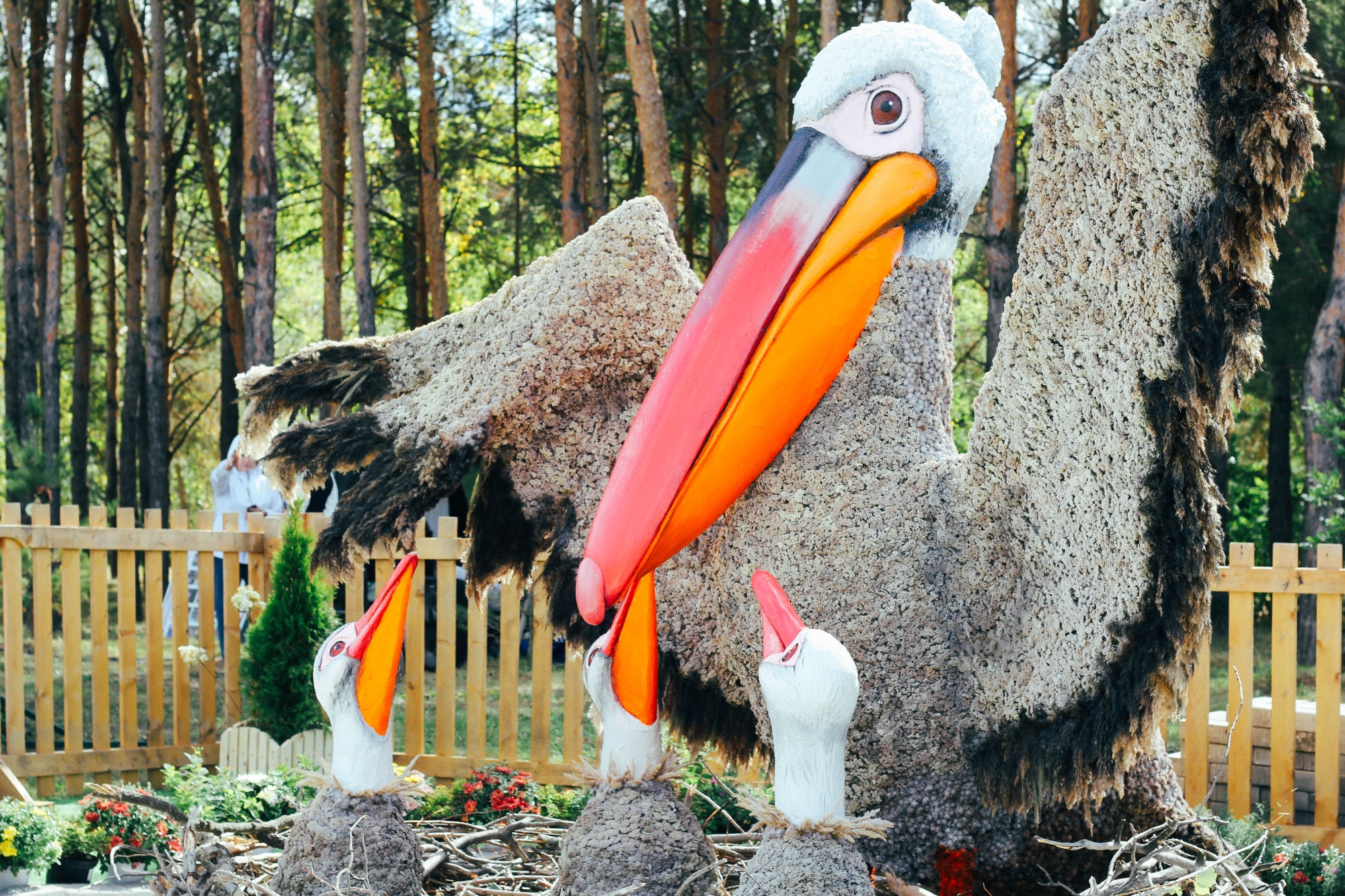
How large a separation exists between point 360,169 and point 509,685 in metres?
6.74

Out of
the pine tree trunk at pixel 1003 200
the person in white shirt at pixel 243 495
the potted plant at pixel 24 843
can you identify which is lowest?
the potted plant at pixel 24 843

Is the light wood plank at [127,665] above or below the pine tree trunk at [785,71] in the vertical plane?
below

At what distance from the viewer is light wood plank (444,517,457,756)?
254 inches

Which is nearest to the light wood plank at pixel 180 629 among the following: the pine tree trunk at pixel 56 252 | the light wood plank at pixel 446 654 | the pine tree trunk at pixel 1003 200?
the light wood plank at pixel 446 654

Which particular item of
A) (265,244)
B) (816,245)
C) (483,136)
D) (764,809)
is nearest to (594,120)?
(265,244)

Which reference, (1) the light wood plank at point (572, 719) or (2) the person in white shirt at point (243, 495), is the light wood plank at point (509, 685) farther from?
(2) the person in white shirt at point (243, 495)

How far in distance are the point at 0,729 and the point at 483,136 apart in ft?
36.4

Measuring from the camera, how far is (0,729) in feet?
24.9

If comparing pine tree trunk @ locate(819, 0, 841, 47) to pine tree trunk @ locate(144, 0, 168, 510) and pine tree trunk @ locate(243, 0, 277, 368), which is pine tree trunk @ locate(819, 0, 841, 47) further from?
pine tree trunk @ locate(144, 0, 168, 510)

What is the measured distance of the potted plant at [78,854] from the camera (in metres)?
4.84

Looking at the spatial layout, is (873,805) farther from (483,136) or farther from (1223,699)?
(483,136)

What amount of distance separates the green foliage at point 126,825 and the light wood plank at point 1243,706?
4171mm

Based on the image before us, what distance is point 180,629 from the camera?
6.47 meters

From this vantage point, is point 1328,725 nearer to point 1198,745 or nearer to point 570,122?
point 1198,745
